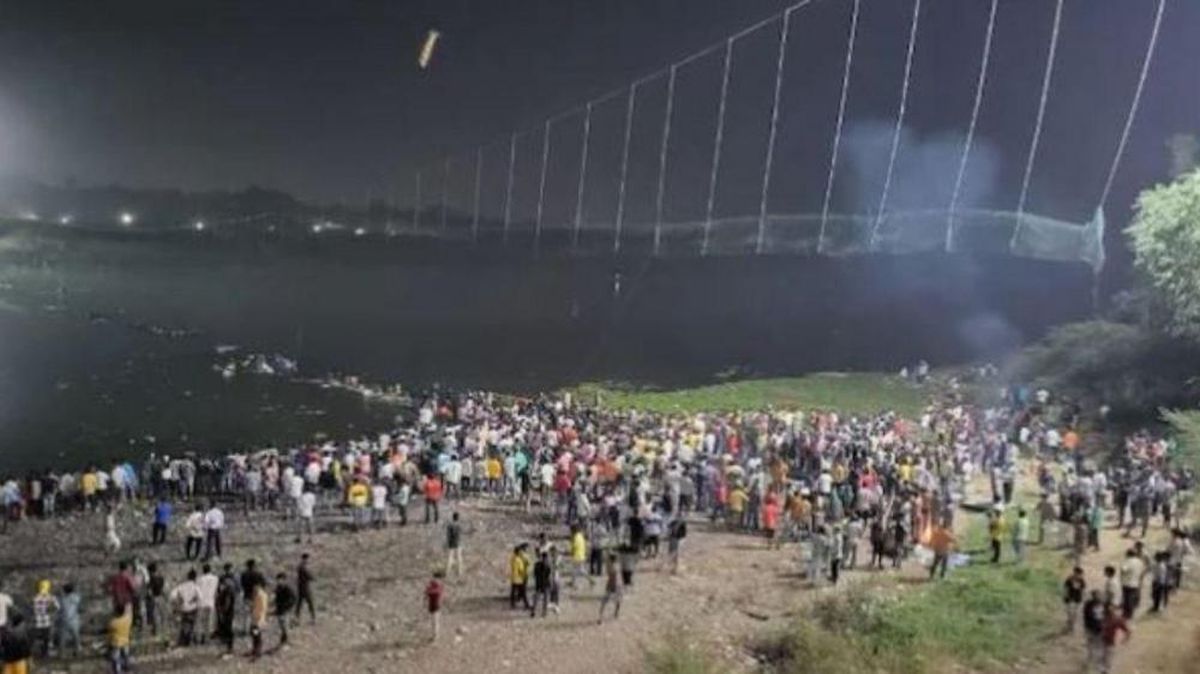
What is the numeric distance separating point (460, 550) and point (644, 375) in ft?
175

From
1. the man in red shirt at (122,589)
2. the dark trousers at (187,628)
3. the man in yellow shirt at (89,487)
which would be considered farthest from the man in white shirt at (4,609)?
the man in yellow shirt at (89,487)

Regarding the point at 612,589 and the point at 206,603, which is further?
the point at 612,589

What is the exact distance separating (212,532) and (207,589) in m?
6.15

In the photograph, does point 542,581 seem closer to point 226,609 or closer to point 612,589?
point 612,589

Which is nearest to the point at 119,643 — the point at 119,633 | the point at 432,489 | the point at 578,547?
the point at 119,633

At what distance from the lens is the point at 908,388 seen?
58844 mm

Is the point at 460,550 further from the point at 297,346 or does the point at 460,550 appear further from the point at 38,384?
the point at 297,346

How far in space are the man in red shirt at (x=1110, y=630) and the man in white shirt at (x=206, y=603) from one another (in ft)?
52.7

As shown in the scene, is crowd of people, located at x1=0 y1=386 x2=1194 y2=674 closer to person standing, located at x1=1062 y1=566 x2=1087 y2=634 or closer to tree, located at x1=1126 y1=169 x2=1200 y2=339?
person standing, located at x1=1062 y1=566 x2=1087 y2=634

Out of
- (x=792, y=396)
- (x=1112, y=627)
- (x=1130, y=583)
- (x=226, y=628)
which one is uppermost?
(x=792, y=396)

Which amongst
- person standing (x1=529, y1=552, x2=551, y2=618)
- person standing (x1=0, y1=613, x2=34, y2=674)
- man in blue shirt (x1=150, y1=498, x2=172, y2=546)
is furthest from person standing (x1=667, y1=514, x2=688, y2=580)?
person standing (x1=0, y1=613, x2=34, y2=674)

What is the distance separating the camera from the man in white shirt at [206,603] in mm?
21391

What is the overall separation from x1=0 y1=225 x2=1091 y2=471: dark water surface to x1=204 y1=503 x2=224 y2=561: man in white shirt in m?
23.6

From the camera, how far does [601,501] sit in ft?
96.7
